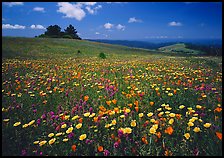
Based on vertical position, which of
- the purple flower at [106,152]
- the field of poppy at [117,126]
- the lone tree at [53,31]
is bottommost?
the purple flower at [106,152]

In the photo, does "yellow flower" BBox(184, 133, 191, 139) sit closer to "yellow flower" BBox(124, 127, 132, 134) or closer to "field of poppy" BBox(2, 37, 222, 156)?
"field of poppy" BBox(2, 37, 222, 156)

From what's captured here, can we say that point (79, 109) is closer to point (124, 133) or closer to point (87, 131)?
point (87, 131)

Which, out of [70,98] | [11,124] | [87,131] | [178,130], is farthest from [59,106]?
[178,130]

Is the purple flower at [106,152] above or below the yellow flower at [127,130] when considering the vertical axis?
below

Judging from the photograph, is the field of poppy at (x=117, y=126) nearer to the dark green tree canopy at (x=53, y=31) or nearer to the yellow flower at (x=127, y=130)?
the yellow flower at (x=127, y=130)

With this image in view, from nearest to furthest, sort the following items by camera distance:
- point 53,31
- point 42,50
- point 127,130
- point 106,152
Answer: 1. point 106,152
2. point 127,130
3. point 42,50
4. point 53,31

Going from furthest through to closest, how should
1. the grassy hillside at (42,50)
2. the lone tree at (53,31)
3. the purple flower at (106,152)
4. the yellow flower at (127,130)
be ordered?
the lone tree at (53,31) → the grassy hillside at (42,50) → the yellow flower at (127,130) → the purple flower at (106,152)

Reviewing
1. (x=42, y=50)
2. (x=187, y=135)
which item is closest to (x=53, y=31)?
(x=42, y=50)

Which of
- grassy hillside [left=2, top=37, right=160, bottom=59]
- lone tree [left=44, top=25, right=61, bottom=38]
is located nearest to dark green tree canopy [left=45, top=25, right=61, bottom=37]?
lone tree [left=44, top=25, right=61, bottom=38]

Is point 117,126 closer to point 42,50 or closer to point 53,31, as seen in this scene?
point 42,50

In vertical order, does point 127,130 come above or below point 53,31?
below

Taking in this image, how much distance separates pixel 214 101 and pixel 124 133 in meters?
2.48

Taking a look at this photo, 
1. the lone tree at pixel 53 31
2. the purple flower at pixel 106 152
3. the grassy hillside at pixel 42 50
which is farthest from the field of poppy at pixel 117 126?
the lone tree at pixel 53 31

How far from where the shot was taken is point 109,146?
317cm
